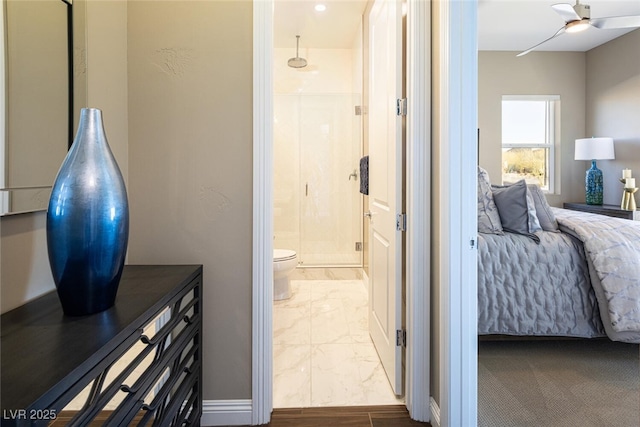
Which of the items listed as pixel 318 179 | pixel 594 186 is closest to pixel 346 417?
pixel 318 179

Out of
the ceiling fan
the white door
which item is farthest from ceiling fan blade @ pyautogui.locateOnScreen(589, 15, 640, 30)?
the white door

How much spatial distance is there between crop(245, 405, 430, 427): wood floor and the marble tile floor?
0.05m

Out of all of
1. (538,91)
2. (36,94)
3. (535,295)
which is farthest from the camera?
(538,91)

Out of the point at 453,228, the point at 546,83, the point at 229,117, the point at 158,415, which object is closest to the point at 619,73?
the point at 546,83

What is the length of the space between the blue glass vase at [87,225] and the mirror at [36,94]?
0.63 feet

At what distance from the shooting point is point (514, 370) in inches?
83.5

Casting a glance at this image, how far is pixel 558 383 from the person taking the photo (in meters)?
1.97

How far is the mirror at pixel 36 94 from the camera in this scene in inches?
37.8

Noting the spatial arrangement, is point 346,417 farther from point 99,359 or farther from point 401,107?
point 401,107

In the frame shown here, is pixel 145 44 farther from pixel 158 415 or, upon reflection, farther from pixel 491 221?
pixel 491 221

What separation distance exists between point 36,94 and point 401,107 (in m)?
1.45

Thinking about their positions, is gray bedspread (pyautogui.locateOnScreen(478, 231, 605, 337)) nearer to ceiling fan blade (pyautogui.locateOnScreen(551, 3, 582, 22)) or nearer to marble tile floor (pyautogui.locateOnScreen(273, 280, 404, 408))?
marble tile floor (pyautogui.locateOnScreen(273, 280, 404, 408))

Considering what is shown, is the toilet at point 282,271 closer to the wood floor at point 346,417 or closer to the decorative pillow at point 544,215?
the wood floor at point 346,417

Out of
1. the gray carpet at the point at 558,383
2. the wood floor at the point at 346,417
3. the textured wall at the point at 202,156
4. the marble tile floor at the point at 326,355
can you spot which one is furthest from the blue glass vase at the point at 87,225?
the gray carpet at the point at 558,383
